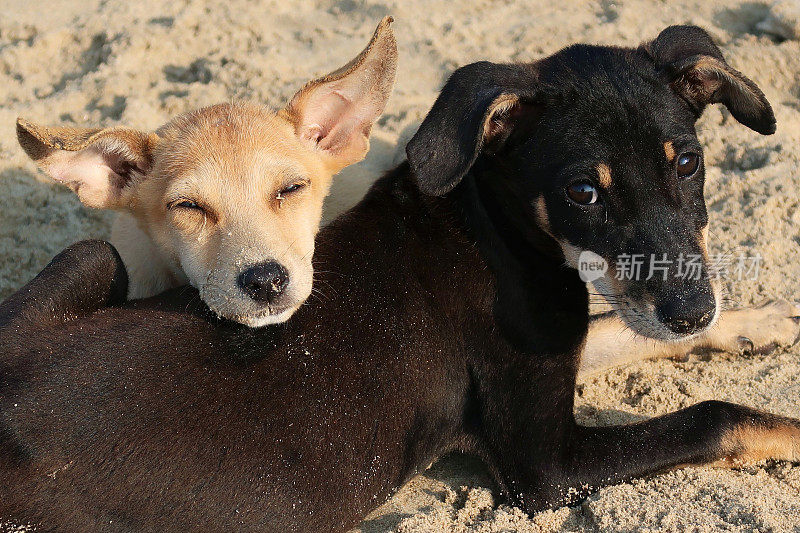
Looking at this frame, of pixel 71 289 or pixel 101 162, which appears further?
pixel 101 162

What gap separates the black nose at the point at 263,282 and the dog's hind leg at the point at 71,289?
971 millimetres

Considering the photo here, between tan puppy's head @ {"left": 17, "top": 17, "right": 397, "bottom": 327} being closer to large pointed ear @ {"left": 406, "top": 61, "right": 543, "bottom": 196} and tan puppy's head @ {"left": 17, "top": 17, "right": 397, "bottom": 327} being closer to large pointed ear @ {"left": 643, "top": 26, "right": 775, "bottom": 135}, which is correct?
large pointed ear @ {"left": 406, "top": 61, "right": 543, "bottom": 196}

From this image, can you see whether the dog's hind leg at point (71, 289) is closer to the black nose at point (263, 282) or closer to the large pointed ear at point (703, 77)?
the black nose at point (263, 282)

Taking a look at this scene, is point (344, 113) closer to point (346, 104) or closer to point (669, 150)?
point (346, 104)

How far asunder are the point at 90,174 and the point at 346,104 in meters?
1.47

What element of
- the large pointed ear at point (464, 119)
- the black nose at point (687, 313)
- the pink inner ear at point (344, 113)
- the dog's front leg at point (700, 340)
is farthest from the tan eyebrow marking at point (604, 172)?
the dog's front leg at point (700, 340)

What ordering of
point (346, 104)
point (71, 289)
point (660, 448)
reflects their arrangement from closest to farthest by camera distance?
point (660, 448) → point (71, 289) → point (346, 104)

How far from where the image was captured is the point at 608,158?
4.06m

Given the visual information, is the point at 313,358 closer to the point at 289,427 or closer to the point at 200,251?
the point at 289,427

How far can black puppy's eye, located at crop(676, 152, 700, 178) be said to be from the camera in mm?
4156

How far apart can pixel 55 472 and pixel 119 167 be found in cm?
196

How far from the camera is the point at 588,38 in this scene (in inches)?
317

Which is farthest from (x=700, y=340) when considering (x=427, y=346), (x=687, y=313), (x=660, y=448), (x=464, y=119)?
(x=464, y=119)

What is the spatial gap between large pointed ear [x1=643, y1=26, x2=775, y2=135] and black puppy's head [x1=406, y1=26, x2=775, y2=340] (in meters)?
0.01
